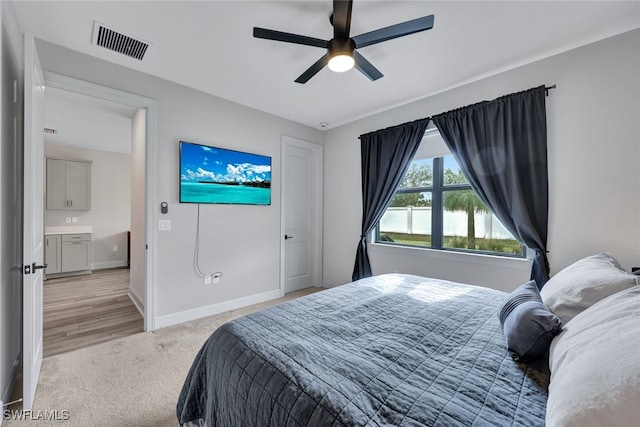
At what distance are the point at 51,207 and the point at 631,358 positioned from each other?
24.1 ft

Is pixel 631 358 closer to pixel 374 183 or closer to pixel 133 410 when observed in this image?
pixel 133 410

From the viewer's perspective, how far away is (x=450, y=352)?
1172mm

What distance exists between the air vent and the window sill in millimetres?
3278

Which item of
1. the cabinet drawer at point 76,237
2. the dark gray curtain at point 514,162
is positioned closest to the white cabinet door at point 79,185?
the cabinet drawer at point 76,237

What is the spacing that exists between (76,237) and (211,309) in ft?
12.6

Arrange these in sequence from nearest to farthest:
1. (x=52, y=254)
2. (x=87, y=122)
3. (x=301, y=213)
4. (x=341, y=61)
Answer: (x=341, y=61), (x=87, y=122), (x=301, y=213), (x=52, y=254)

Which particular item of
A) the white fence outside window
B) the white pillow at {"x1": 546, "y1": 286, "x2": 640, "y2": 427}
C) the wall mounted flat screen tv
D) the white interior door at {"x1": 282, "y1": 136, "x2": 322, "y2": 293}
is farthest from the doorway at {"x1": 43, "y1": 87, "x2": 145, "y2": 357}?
the white pillow at {"x1": 546, "y1": 286, "x2": 640, "y2": 427}

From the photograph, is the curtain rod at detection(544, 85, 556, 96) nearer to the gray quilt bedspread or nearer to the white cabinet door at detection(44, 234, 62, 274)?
the gray quilt bedspread

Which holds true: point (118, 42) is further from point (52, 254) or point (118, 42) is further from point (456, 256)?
point (52, 254)

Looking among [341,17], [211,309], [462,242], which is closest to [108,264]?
[211,309]

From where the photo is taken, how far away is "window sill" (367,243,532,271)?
2.58 meters

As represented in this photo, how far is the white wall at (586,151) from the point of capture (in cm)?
204

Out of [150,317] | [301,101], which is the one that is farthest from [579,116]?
[150,317]

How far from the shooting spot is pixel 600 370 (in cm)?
66
